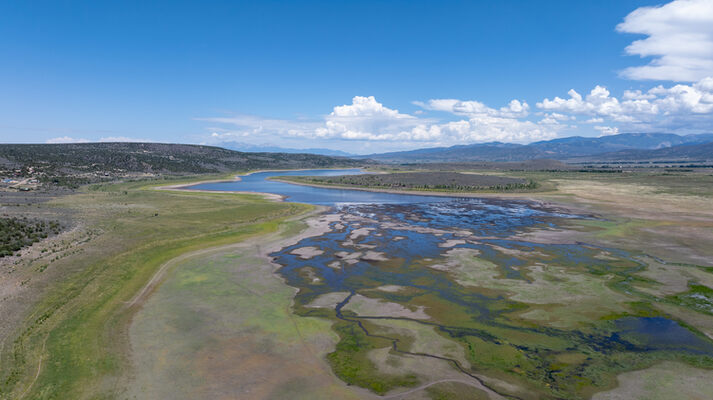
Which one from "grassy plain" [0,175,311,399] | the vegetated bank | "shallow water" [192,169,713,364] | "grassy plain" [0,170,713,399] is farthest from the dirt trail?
the vegetated bank

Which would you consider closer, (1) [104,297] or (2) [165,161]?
(1) [104,297]

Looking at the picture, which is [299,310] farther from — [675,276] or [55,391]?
[675,276]

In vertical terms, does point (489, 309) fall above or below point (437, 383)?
above

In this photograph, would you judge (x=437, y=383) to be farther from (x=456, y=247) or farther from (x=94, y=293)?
(x=456, y=247)

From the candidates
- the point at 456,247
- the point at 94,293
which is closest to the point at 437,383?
the point at 94,293

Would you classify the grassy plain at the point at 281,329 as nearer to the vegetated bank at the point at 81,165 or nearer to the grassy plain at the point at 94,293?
the grassy plain at the point at 94,293

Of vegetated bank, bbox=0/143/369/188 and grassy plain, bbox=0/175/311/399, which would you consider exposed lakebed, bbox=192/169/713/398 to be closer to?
grassy plain, bbox=0/175/311/399

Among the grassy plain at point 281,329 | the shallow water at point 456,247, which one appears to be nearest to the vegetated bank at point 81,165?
the grassy plain at point 281,329

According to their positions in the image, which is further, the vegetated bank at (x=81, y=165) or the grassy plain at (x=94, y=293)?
the vegetated bank at (x=81, y=165)

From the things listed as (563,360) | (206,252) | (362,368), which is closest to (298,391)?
(362,368)
